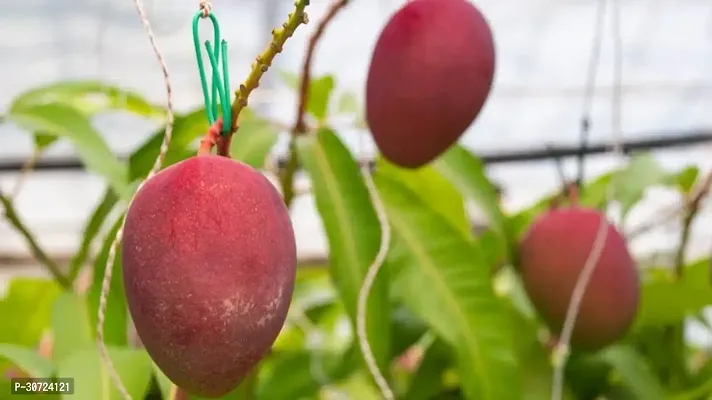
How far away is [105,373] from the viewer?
41 cm

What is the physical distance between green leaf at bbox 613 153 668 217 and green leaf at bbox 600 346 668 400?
11cm

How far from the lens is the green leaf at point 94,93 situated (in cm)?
56

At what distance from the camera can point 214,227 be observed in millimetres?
226

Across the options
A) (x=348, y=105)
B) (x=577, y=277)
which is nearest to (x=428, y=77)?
(x=577, y=277)

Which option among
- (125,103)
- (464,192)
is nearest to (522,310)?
(464,192)

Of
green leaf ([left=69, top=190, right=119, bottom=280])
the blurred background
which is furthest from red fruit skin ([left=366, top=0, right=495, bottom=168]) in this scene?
the blurred background

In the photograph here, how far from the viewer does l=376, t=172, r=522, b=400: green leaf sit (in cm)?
48

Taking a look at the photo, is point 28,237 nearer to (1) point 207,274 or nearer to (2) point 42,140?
(2) point 42,140

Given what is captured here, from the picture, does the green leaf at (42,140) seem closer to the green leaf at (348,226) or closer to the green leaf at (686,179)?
the green leaf at (348,226)

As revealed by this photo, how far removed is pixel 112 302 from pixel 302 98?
0.15 meters

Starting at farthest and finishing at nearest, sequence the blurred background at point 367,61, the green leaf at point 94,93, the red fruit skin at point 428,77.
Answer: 1. the blurred background at point 367,61
2. the green leaf at point 94,93
3. the red fruit skin at point 428,77

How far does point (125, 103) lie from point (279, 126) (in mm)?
151

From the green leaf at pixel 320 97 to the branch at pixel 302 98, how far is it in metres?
0.09

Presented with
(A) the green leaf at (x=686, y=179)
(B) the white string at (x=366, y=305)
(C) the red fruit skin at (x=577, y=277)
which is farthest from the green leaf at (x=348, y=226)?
(A) the green leaf at (x=686, y=179)
